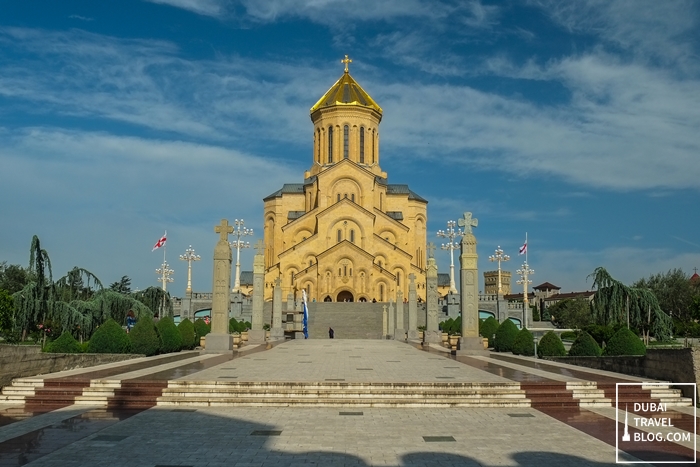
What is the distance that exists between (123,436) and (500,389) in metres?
5.72

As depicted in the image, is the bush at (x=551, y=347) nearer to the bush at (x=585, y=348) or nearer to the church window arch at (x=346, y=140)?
the bush at (x=585, y=348)

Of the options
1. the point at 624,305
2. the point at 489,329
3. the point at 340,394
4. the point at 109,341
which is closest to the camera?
the point at 340,394

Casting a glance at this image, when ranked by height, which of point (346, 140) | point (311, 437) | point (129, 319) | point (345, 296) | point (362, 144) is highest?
point (346, 140)

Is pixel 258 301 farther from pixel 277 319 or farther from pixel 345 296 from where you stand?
pixel 345 296

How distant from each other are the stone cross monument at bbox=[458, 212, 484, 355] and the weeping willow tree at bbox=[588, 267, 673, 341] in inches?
432

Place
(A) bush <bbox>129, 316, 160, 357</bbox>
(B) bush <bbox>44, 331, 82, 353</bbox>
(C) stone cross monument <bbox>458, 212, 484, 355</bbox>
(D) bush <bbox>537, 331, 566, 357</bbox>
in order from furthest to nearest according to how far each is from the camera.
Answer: (C) stone cross monument <bbox>458, 212, 484, 355</bbox> < (D) bush <bbox>537, 331, 566, 357</bbox> < (A) bush <bbox>129, 316, 160, 357</bbox> < (B) bush <bbox>44, 331, 82, 353</bbox>

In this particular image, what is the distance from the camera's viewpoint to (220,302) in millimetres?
19312

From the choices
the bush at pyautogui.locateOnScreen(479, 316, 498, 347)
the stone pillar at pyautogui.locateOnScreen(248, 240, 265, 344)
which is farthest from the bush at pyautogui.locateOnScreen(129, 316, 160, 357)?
the bush at pyautogui.locateOnScreen(479, 316, 498, 347)

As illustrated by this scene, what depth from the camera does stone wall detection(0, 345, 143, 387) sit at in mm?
10586

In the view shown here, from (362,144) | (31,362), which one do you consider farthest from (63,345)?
(362,144)

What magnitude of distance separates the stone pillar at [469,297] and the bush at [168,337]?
8.83 m

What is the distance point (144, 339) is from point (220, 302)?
2451mm

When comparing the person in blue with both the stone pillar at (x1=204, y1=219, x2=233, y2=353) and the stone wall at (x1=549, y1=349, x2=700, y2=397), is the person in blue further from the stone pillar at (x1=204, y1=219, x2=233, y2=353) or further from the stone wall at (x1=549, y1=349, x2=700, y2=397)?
the stone wall at (x1=549, y1=349, x2=700, y2=397)

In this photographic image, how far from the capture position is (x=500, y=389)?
10.2 m
